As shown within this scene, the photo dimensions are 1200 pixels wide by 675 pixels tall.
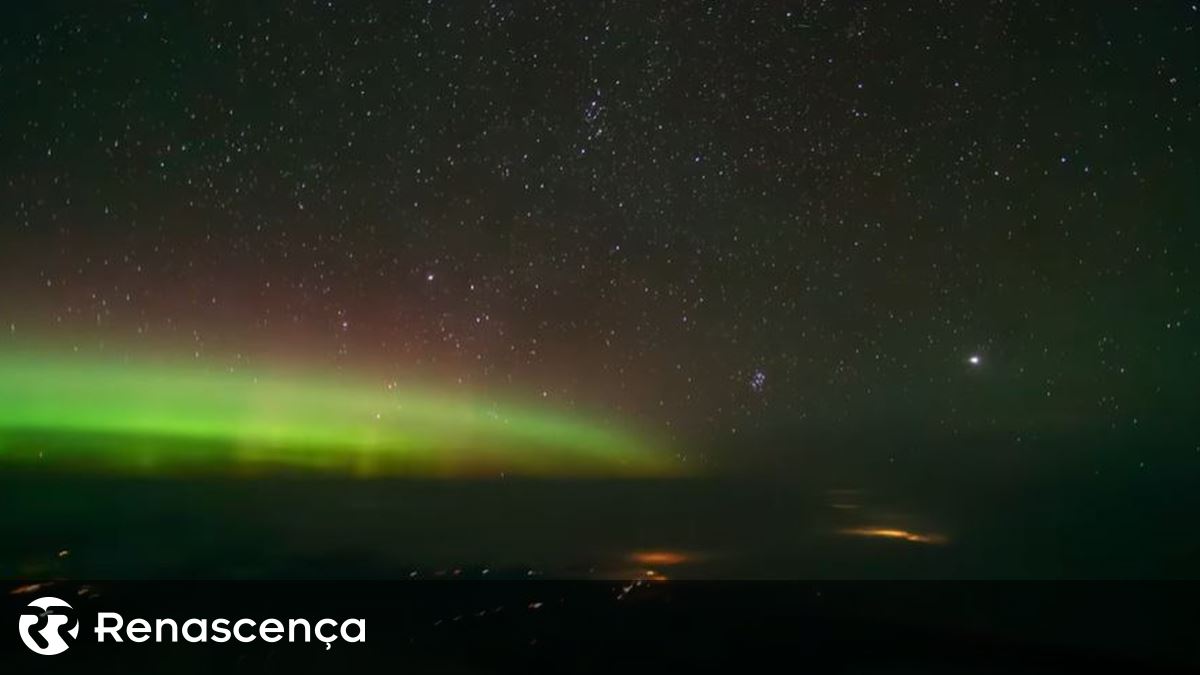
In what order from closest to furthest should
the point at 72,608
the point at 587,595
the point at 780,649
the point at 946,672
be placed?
the point at 72,608
the point at 946,672
the point at 780,649
the point at 587,595

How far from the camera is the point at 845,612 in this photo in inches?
274

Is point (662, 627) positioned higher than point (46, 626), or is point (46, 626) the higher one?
point (46, 626)

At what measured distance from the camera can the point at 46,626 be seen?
498cm

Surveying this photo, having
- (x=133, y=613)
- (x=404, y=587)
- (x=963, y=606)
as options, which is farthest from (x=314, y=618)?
(x=963, y=606)

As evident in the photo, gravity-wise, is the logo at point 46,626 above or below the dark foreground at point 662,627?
above

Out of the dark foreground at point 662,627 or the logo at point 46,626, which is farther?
the dark foreground at point 662,627

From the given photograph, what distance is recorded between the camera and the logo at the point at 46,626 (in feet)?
16.3

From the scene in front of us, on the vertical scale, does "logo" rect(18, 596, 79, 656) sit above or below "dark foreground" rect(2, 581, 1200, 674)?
above

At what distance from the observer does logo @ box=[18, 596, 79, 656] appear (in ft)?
16.3

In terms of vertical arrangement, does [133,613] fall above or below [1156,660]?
above

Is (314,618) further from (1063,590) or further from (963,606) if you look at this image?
(1063,590)

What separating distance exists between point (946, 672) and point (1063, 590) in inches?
62.2

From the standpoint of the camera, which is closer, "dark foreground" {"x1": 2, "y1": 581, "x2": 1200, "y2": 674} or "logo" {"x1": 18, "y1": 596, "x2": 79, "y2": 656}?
"logo" {"x1": 18, "y1": 596, "x2": 79, "y2": 656}

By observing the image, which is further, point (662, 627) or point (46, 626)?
point (662, 627)
